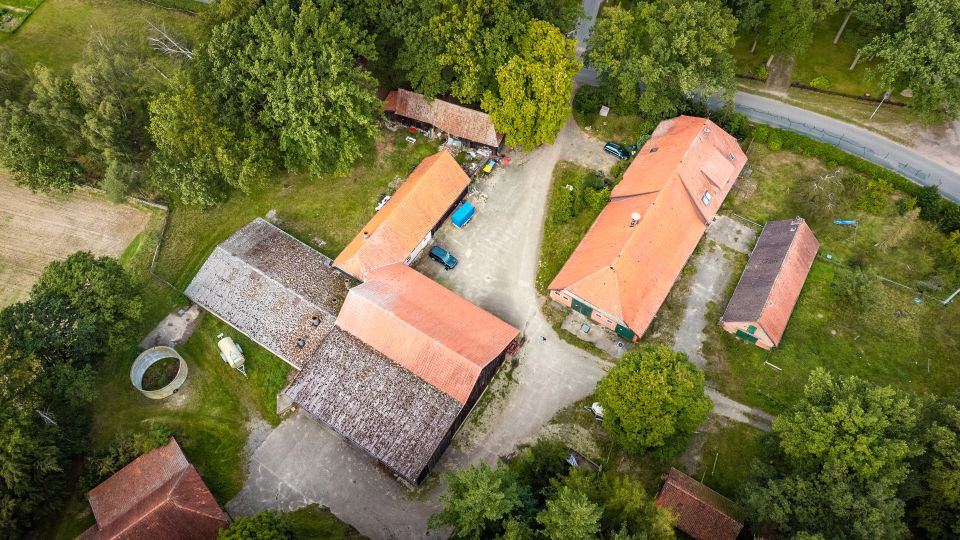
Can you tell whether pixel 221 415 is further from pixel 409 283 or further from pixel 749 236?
pixel 749 236

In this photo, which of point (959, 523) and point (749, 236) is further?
point (749, 236)

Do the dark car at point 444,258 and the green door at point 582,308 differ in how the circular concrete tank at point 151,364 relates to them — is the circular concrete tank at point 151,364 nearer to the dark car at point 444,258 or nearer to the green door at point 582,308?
the dark car at point 444,258

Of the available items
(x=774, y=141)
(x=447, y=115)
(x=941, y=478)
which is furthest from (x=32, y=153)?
(x=941, y=478)

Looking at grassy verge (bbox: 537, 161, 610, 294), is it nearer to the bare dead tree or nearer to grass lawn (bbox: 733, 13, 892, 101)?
grass lawn (bbox: 733, 13, 892, 101)

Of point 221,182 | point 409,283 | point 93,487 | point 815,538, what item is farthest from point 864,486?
point 221,182

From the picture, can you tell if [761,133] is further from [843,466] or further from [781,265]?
[843,466]

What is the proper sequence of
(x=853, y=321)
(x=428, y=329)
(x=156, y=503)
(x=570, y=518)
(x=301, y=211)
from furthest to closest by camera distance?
(x=301, y=211)
(x=853, y=321)
(x=428, y=329)
(x=156, y=503)
(x=570, y=518)

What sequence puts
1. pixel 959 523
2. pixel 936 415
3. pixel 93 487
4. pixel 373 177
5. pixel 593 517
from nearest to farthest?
pixel 593 517, pixel 959 523, pixel 936 415, pixel 93 487, pixel 373 177

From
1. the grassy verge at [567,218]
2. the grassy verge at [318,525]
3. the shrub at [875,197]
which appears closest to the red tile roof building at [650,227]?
the grassy verge at [567,218]
